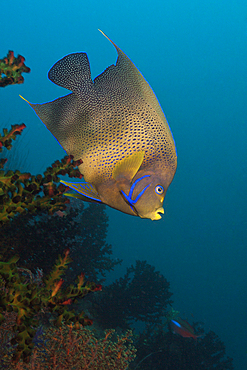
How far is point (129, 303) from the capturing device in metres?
5.30

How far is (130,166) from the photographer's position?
1.18 meters

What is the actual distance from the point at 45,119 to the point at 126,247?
2228 inches

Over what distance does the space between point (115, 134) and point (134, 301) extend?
17.4 feet

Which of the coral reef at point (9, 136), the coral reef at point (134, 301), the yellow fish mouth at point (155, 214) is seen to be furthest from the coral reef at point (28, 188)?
the coral reef at point (134, 301)

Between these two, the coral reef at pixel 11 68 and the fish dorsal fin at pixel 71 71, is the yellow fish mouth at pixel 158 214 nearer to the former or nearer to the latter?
the fish dorsal fin at pixel 71 71

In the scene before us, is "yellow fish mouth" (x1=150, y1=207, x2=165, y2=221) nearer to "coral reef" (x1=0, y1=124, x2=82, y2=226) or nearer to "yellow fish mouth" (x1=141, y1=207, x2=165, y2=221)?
"yellow fish mouth" (x1=141, y1=207, x2=165, y2=221)

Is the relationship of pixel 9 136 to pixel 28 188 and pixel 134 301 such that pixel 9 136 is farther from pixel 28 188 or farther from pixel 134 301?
pixel 134 301

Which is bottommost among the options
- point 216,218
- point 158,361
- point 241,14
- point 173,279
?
point 158,361

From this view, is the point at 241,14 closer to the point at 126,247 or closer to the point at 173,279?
the point at 126,247

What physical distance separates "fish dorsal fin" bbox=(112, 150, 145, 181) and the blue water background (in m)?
47.9

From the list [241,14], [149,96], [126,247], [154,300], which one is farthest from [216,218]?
[149,96]

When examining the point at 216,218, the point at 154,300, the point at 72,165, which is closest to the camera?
the point at 72,165

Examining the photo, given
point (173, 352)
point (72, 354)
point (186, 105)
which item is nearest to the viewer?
point (72, 354)

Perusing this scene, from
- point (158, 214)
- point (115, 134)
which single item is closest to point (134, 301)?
point (158, 214)
